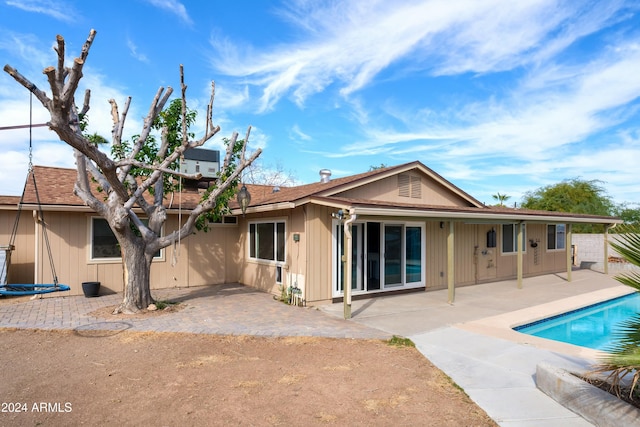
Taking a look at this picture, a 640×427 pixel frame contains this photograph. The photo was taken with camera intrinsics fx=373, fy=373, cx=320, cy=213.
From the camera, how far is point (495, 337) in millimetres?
6125

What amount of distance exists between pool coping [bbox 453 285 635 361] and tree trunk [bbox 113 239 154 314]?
639 cm

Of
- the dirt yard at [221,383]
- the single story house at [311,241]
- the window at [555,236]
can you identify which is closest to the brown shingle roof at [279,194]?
the single story house at [311,241]

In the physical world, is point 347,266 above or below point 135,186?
below

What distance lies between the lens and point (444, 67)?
14.2 metres

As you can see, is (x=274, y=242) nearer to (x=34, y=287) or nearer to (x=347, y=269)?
(x=347, y=269)

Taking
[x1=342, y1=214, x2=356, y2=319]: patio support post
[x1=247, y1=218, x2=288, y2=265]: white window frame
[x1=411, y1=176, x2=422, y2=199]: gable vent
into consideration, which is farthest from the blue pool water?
[x1=247, y1=218, x2=288, y2=265]: white window frame

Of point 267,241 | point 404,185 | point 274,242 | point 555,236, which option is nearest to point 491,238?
point 404,185

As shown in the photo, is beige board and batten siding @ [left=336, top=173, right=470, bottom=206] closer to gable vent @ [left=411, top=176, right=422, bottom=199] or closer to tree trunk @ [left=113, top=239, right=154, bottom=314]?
gable vent @ [left=411, top=176, right=422, bottom=199]

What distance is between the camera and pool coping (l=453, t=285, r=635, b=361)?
18.4 ft

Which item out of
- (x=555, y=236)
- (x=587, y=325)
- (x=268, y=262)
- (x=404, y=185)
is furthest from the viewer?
(x=555, y=236)

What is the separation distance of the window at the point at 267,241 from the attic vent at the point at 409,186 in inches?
148

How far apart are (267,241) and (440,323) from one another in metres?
5.13

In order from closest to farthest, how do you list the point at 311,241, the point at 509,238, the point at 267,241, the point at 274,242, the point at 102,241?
the point at 311,241 < the point at 274,242 < the point at 102,241 < the point at 267,241 < the point at 509,238

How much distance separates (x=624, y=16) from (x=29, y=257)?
17778 mm
